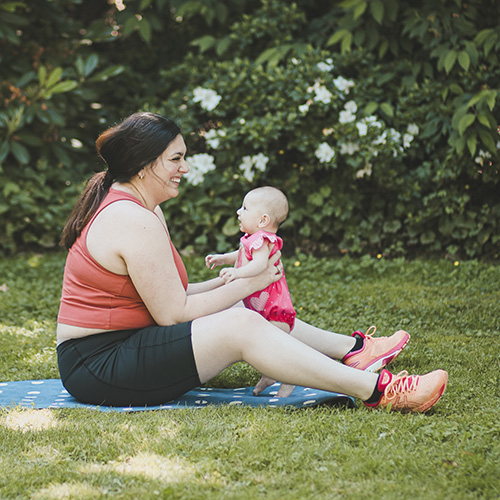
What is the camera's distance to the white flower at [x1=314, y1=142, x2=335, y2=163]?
18.2 feet

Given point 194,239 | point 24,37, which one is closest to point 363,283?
point 194,239

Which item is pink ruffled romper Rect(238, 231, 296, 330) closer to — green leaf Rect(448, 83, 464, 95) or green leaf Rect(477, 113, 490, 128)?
green leaf Rect(477, 113, 490, 128)

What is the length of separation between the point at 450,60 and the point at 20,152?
3536mm

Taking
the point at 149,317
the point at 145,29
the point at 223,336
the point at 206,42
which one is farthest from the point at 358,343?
the point at 145,29

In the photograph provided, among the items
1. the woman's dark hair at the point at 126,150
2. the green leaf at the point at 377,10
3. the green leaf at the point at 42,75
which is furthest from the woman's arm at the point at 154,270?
the green leaf at the point at 42,75

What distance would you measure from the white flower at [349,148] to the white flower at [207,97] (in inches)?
43.5

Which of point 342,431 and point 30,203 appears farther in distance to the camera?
point 30,203

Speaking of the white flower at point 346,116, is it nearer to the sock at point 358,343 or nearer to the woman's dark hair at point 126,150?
the sock at point 358,343

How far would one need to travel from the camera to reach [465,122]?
16.2 feet

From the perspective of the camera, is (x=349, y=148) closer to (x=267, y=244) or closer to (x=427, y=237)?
(x=427, y=237)

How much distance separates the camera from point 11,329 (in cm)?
420

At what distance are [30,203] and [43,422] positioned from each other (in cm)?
386

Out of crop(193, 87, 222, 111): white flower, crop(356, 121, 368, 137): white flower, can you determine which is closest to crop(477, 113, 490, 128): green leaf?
crop(356, 121, 368, 137): white flower

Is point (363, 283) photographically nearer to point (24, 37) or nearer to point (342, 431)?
point (342, 431)
